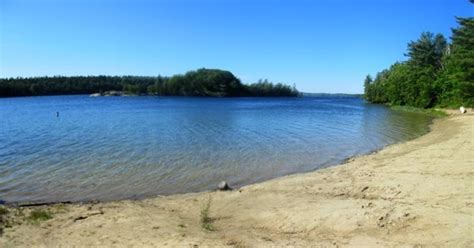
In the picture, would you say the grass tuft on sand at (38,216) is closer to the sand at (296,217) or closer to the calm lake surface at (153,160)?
the sand at (296,217)

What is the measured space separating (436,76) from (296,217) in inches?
2575

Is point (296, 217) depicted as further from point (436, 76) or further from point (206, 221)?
point (436, 76)

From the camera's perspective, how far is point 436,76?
66062 mm

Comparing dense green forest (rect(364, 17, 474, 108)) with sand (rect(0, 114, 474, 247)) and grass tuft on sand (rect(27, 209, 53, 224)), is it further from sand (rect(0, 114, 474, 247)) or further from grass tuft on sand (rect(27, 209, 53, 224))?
grass tuft on sand (rect(27, 209, 53, 224))

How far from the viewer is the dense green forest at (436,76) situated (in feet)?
141

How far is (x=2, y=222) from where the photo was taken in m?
9.94

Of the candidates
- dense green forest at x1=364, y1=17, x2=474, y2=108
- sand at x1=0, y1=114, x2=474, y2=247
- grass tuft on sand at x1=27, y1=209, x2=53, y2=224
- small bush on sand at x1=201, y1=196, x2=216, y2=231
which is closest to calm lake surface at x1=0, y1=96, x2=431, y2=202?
sand at x1=0, y1=114, x2=474, y2=247

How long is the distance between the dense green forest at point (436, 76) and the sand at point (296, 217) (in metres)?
33.2

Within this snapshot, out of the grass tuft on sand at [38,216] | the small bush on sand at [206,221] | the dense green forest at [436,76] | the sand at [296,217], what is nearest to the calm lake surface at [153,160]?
the sand at [296,217]

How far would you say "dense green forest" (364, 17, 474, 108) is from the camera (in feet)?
141

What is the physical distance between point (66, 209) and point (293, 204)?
6576 millimetres

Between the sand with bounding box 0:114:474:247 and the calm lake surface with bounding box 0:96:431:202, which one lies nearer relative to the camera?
the sand with bounding box 0:114:474:247

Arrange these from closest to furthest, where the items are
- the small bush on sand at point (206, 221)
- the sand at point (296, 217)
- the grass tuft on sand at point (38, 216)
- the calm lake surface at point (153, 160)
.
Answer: the sand at point (296, 217) → the small bush on sand at point (206, 221) → the grass tuft on sand at point (38, 216) → the calm lake surface at point (153, 160)

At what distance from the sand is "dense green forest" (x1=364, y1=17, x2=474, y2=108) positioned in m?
33.2
